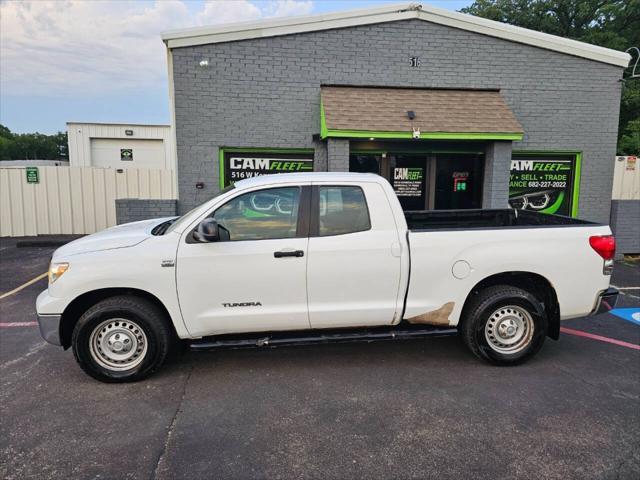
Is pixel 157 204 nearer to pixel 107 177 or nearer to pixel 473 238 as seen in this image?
pixel 107 177

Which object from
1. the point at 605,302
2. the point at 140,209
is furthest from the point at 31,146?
the point at 605,302

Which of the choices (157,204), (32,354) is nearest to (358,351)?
(32,354)

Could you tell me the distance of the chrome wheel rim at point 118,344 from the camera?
4137 mm

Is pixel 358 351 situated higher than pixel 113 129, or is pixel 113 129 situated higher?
pixel 113 129

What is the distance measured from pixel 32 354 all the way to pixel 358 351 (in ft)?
11.7

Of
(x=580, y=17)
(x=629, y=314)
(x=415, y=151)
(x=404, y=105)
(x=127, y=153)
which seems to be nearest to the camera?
→ (x=629, y=314)

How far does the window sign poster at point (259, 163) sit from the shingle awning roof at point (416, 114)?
0.85m

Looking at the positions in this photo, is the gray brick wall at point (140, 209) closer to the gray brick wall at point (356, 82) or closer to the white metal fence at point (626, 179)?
the gray brick wall at point (356, 82)

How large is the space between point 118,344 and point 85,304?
A: 0.52 meters

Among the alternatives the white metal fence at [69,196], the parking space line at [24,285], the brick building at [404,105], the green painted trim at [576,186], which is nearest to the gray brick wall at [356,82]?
the brick building at [404,105]

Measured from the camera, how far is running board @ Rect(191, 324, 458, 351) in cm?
420

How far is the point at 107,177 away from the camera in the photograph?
39.7 feet

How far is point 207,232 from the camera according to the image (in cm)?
396

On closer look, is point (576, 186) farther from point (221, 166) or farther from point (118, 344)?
point (118, 344)
